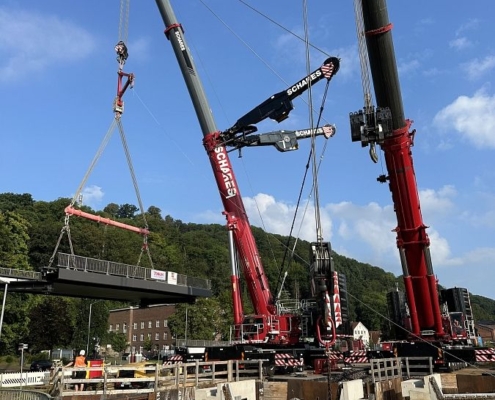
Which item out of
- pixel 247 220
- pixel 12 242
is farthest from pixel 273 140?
pixel 12 242

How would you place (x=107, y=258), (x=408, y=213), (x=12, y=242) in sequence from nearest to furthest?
(x=408, y=213), (x=12, y=242), (x=107, y=258)

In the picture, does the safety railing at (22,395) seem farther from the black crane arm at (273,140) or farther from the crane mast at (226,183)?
the black crane arm at (273,140)

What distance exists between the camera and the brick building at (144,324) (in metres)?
84.1

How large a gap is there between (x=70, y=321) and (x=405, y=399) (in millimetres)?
45624

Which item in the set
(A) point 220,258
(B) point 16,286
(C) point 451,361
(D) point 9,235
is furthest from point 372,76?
(A) point 220,258

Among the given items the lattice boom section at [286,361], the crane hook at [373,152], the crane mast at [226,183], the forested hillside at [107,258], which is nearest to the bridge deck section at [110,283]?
the forested hillside at [107,258]

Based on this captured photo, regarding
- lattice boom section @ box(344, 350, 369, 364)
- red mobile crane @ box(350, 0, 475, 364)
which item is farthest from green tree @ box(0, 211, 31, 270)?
red mobile crane @ box(350, 0, 475, 364)

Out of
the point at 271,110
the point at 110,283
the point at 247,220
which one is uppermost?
the point at 271,110

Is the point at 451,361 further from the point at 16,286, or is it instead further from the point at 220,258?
the point at 220,258

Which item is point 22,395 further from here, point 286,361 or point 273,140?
point 273,140

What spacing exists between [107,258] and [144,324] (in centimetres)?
1512

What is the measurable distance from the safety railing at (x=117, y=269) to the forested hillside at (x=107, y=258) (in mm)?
3670

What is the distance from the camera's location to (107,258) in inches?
3696

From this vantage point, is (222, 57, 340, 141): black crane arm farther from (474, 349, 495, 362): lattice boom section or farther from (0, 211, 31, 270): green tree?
(0, 211, 31, 270): green tree
